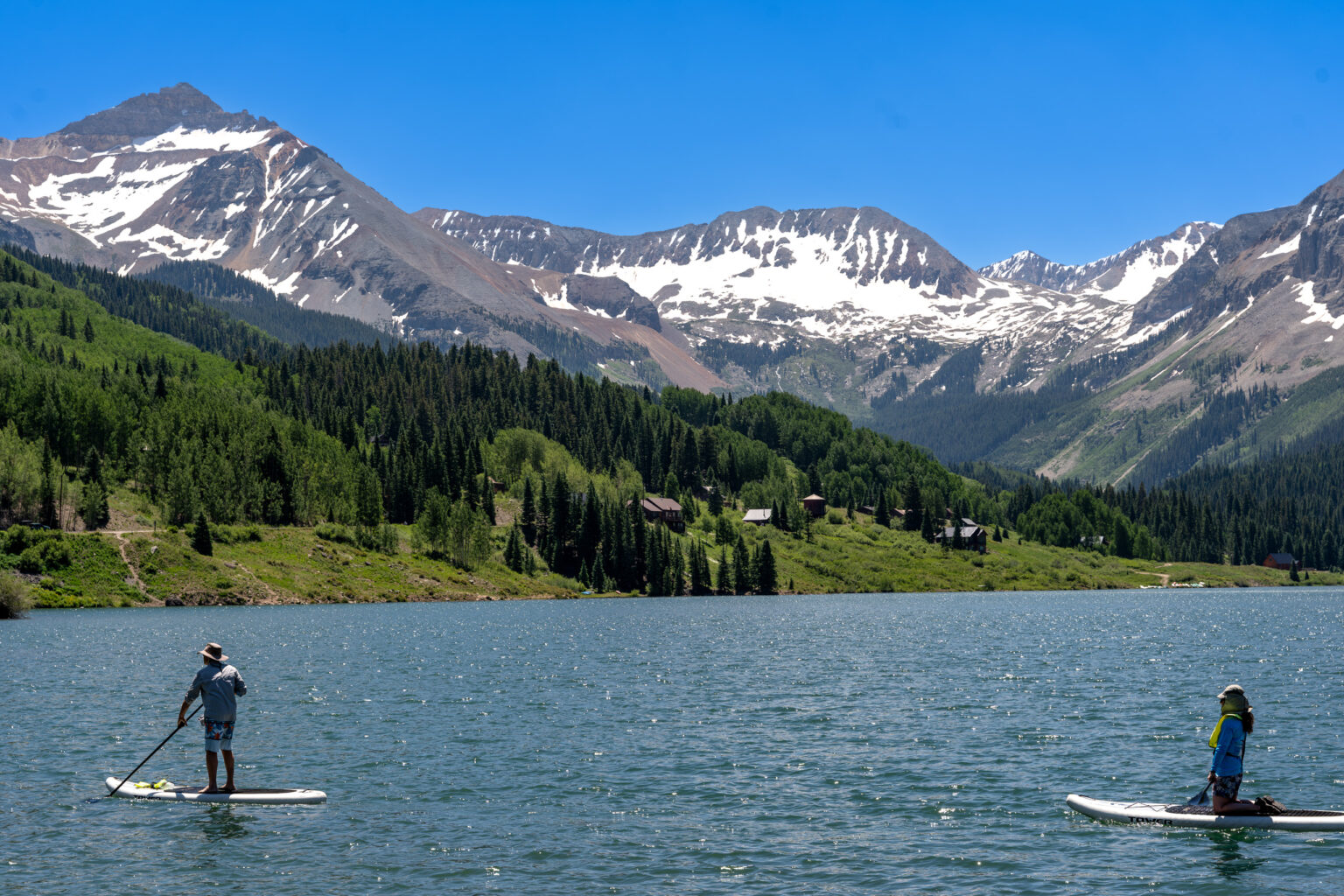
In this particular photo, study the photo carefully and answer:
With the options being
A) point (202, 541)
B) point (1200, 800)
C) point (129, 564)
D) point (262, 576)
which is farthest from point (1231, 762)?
point (202, 541)

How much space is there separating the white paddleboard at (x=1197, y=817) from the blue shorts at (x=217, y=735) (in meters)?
26.5

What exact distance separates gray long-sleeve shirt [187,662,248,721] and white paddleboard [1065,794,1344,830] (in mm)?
26369

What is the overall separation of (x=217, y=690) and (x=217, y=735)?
1531 mm

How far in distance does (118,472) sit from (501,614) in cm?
9336

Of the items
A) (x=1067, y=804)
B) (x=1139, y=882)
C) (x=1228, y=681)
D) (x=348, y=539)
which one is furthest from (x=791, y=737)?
(x=348, y=539)

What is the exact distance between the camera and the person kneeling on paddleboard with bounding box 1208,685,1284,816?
3331 cm

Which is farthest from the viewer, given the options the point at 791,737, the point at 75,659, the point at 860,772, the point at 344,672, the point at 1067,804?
the point at 75,659

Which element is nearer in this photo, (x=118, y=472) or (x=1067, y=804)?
(x=1067, y=804)

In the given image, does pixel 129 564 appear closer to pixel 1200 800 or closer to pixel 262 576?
pixel 262 576

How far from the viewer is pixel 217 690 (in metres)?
36.5

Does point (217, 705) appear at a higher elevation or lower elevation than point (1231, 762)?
higher

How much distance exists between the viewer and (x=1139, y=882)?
1118 inches

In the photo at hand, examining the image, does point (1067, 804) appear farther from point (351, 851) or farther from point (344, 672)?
point (344, 672)

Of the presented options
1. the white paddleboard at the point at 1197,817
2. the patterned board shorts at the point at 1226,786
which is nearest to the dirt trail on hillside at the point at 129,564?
the white paddleboard at the point at 1197,817
